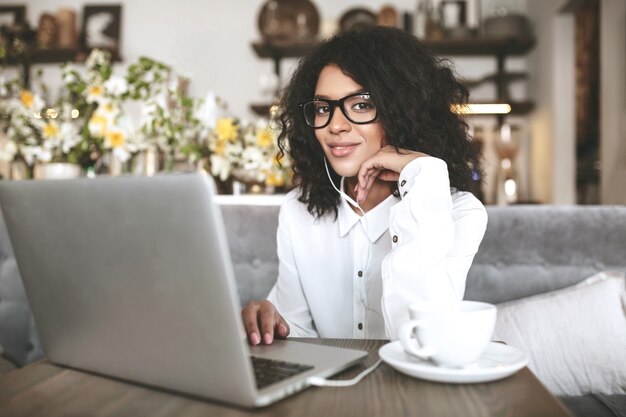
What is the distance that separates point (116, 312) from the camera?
0.67m

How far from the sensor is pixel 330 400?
632 mm

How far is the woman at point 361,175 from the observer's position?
1358mm

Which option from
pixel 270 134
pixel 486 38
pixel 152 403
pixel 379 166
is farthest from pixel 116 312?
pixel 486 38

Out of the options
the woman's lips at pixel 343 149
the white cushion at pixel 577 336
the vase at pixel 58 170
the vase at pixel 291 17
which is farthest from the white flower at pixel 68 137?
the vase at pixel 291 17

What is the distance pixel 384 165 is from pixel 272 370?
657mm

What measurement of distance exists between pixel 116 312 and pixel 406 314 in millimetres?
533

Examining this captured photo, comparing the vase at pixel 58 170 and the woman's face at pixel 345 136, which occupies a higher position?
the woman's face at pixel 345 136

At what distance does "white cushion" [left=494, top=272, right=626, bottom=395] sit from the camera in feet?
4.75

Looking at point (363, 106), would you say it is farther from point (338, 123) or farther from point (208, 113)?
point (208, 113)

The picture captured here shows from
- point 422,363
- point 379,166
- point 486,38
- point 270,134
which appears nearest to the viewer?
point 422,363

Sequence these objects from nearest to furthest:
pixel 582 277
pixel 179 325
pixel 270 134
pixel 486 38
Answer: pixel 179 325 < pixel 582 277 < pixel 270 134 < pixel 486 38

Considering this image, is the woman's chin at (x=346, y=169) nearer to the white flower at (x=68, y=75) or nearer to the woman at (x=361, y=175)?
the woman at (x=361, y=175)

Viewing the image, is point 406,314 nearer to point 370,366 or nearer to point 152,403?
point 370,366

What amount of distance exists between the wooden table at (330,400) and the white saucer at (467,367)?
0.03 feet
